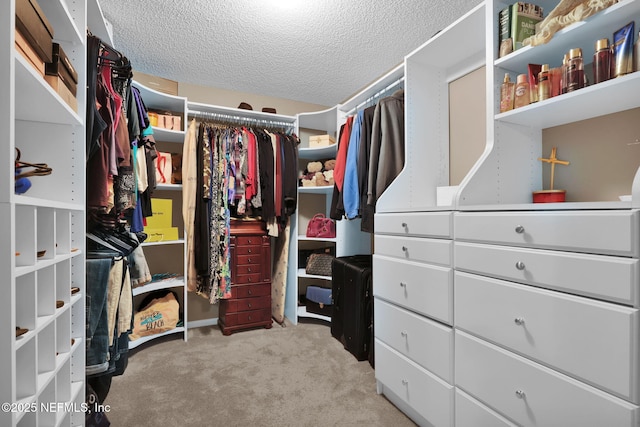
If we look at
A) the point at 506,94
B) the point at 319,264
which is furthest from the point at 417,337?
the point at 319,264

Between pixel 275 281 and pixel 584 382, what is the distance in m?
2.53

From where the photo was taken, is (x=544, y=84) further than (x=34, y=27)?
Yes

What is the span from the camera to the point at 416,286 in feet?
4.95

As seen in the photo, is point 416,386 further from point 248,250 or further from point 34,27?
point 34,27

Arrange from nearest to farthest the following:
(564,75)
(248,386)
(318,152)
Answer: (564,75), (248,386), (318,152)

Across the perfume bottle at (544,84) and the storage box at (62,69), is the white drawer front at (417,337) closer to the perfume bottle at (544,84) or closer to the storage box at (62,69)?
the perfume bottle at (544,84)

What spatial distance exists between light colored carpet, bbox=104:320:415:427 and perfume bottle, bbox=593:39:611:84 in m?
1.70

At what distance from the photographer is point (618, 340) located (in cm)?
83

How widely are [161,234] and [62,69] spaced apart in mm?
1642

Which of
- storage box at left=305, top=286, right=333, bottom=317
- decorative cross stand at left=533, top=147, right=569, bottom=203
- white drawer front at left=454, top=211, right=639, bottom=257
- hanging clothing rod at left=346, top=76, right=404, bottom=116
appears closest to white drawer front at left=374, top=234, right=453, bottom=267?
white drawer front at left=454, top=211, right=639, bottom=257

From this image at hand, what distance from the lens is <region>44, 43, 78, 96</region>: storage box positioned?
3.23 ft

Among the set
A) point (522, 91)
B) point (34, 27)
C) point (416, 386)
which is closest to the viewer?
point (34, 27)

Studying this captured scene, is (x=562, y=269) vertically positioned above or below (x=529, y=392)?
above

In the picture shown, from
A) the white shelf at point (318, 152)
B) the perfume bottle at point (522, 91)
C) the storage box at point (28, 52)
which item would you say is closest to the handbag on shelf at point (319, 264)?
the white shelf at point (318, 152)
